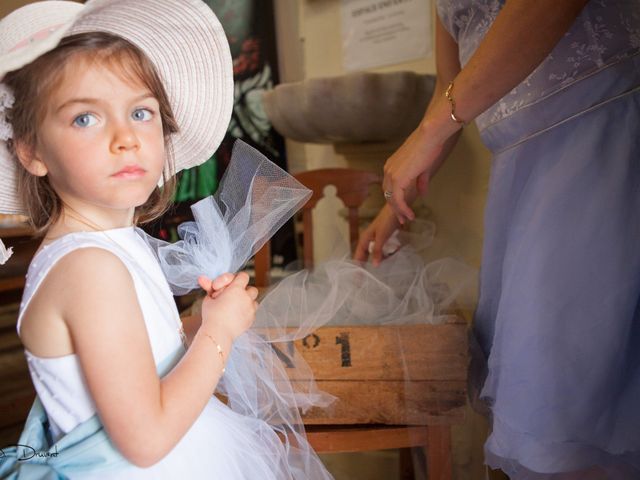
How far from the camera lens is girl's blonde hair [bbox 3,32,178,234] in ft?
1.71

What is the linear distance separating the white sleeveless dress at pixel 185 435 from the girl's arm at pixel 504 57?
42 cm

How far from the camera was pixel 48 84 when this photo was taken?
52cm

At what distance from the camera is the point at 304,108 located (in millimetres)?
1256

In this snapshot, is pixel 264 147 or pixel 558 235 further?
pixel 264 147

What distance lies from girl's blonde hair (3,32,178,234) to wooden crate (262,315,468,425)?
1.11ft

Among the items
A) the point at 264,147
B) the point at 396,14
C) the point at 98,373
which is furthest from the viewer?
the point at 264,147

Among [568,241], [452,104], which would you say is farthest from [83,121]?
[568,241]

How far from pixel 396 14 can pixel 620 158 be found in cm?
108

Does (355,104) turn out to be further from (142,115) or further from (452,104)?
(142,115)

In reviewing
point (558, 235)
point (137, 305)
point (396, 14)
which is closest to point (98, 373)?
point (137, 305)

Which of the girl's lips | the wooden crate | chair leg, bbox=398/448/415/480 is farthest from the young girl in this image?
chair leg, bbox=398/448/415/480

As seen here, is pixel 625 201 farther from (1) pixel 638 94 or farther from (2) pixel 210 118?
(2) pixel 210 118

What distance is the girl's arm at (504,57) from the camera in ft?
1.94

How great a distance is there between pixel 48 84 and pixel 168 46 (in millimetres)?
146
